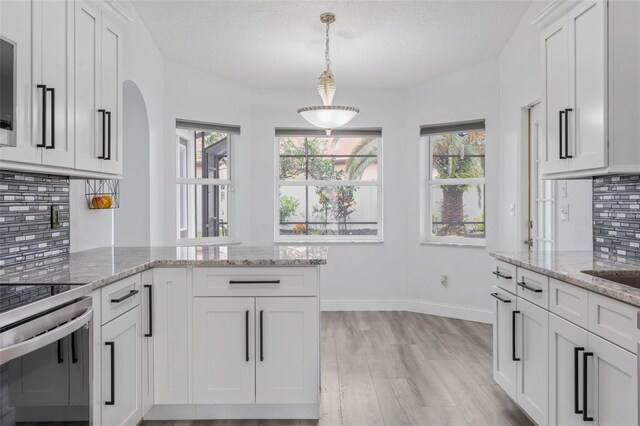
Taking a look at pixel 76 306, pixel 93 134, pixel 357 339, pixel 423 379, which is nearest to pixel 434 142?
pixel 357 339

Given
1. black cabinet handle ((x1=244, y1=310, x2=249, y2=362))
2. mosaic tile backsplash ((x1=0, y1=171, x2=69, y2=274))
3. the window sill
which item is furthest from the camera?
the window sill

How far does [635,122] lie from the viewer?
2.21 meters

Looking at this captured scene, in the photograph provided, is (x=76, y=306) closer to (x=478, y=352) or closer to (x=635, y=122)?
(x=635, y=122)

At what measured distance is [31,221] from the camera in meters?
2.51

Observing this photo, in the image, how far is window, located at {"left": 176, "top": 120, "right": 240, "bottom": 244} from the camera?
4.93 m

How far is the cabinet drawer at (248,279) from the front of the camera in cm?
254

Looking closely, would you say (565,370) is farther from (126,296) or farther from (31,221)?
(31,221)

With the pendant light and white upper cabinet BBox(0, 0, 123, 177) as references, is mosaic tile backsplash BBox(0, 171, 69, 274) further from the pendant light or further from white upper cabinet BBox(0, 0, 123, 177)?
the pendant light

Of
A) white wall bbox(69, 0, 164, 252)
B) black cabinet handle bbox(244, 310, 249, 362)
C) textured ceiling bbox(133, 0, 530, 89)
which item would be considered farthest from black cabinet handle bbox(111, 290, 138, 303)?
textured ceiling bbox(133, 0, 530, 89)

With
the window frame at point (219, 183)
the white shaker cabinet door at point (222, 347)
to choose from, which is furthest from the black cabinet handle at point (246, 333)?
the window frame at point (219, 183)

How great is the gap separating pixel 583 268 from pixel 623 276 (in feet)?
0.51

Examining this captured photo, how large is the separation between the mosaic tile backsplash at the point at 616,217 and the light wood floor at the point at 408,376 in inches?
42.4

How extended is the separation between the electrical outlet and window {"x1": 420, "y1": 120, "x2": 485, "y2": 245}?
3.63 m

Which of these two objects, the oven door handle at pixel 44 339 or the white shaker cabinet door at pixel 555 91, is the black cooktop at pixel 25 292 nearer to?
the oven door handle at pixel 44 339
